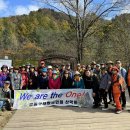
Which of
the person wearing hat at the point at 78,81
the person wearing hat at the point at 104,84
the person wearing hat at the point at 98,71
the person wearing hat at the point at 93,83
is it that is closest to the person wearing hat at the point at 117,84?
the person wearing hat at the point at 104,84

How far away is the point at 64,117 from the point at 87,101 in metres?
2.46

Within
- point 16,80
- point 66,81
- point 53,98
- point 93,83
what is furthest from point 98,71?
point 16,80

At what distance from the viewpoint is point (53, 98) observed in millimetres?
13078

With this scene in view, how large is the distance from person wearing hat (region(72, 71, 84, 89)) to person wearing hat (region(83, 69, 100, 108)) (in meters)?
0.16

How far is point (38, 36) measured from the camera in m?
76.0

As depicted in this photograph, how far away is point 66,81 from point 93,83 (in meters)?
1.13

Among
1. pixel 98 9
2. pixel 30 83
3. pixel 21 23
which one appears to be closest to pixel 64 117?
pixel 30 83

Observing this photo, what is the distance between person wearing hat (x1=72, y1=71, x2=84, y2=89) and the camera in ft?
42.5

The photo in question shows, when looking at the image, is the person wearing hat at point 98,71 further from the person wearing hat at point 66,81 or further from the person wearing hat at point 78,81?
the person wearing hat at point 66,81

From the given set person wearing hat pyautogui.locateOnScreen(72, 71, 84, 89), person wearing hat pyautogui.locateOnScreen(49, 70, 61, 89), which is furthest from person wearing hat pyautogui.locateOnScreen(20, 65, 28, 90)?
person wearing hat pyautogui.locateOnScreen(72, 71, 84, 89)

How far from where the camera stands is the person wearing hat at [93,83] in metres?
12.6

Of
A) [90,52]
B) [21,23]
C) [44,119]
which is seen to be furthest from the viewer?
[21,23]

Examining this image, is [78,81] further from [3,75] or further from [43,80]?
[3,75]

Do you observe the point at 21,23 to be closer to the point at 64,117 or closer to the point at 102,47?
the point at 102,47
